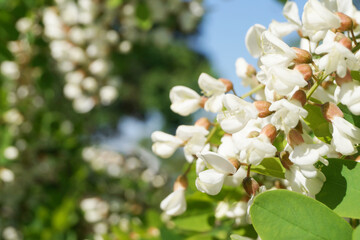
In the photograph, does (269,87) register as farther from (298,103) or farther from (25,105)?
(25,105)

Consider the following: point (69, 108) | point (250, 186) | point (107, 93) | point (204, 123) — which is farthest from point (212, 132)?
point (69, 108)

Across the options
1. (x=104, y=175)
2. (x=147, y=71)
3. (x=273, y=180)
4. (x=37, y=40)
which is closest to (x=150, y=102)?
(x=147, y=71)

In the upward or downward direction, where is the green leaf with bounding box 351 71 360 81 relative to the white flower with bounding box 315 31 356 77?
downward

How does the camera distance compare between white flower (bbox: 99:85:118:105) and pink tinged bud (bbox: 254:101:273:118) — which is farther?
white flower (bbox: 99:85:118:105)

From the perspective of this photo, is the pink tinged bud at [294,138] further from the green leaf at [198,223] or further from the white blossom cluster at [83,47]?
the white blossom cluster at [83,47]

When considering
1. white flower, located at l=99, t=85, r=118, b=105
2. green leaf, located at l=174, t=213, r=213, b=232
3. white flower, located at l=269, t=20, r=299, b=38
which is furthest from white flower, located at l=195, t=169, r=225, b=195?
white flower, located at l=99, t=85, r=118, b=105

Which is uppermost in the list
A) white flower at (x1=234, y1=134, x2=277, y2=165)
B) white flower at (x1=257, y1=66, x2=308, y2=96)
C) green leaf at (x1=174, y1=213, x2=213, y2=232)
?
white flower at (x1=257, y1=66, x2=308, y2=96)

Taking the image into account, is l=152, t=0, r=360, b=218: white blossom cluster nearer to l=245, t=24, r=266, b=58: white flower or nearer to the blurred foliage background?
l=245, t=24, r=266, b=58: white flower
